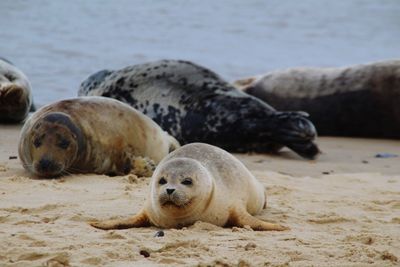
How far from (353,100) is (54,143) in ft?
12.4

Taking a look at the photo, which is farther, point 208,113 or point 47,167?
point 208,113

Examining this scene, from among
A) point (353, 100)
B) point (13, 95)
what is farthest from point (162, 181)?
point (353, 100)

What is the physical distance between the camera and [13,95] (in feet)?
27.2

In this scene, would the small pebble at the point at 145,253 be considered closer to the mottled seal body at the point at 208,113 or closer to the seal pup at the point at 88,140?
the seal pup at the point at 88,140

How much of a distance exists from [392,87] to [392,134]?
421mm

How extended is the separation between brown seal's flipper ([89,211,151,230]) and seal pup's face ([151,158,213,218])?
0.52 ft

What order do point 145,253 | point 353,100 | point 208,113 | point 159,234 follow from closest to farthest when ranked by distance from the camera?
point 145,253, point 159,234, point 208,113, point 353,100

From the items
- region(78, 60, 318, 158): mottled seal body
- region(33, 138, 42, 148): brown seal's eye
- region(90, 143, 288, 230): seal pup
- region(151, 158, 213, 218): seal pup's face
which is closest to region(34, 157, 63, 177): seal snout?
region(33, 138, 42, 148): brown seal's eye

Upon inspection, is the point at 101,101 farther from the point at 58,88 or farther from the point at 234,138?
the point at 58,88

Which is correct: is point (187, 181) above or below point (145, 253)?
above

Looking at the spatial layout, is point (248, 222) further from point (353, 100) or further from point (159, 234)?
point (353, 100)

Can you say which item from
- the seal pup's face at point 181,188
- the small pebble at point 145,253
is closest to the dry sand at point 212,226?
the small pebble at point 145,253

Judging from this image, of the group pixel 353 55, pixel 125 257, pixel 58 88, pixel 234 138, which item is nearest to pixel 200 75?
pixel 234 138

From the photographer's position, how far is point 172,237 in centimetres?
423
